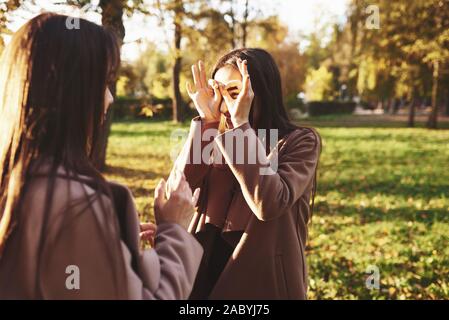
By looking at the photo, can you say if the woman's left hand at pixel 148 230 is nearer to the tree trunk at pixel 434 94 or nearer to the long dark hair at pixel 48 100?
the long dark hair at pixel 48 100

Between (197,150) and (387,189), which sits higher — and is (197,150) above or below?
above

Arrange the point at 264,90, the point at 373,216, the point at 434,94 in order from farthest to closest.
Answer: the point at 434,94, the point at 373,216, the point at 264,90

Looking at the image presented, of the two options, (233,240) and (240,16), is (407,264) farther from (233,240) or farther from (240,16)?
(240,16)

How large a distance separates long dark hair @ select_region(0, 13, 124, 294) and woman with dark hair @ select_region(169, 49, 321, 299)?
0.62m

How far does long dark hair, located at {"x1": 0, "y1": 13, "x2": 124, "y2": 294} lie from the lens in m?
1.21

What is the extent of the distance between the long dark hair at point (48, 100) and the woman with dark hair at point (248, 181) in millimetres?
616

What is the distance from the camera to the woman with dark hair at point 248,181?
173cm

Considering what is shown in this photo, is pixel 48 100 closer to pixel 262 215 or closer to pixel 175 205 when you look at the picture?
pixel 175 205

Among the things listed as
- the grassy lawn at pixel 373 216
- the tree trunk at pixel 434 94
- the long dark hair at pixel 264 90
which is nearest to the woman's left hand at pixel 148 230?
the long dark hair at pixel 264 90

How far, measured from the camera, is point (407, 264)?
537 centimetres

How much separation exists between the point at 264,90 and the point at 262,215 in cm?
55

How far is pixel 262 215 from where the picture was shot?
5.69 ft

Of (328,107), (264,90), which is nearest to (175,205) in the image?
(264,90)
